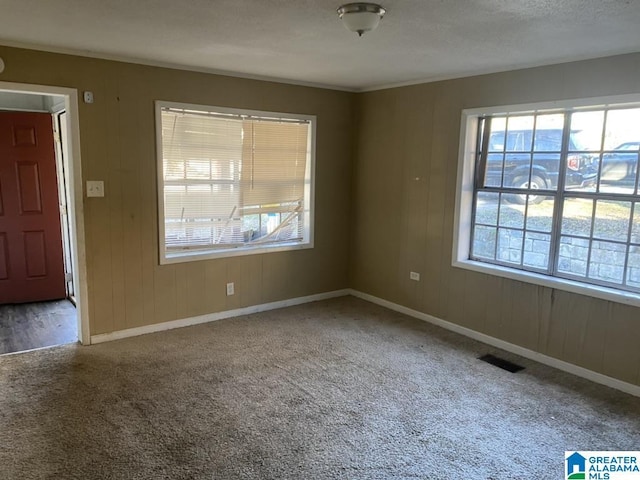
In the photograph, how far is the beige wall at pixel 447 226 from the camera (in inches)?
128

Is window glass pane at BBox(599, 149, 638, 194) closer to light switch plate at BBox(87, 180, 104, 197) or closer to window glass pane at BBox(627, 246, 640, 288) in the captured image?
window glass pane at BBox(627, 246, 640, 288)

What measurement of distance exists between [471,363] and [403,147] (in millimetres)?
2102

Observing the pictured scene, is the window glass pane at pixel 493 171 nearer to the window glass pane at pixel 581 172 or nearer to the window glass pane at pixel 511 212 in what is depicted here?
the window glass pane at pixel 511 212

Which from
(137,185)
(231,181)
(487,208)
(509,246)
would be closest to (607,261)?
(509,246)

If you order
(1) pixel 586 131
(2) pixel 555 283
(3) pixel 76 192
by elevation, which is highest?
(1) pixel 586 131

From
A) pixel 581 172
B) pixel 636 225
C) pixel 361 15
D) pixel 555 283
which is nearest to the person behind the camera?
pixel 361 15

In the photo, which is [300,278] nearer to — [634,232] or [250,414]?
[250,414]

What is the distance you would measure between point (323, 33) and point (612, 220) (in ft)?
7.65

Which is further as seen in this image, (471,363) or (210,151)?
(210,151)

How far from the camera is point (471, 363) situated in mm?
3568

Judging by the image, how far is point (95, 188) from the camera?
3652 mm

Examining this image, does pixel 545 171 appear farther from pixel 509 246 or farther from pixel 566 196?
pixel 509 246

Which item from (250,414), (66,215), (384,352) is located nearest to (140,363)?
(250,414)

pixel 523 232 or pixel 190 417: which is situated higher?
pixel 523 232
